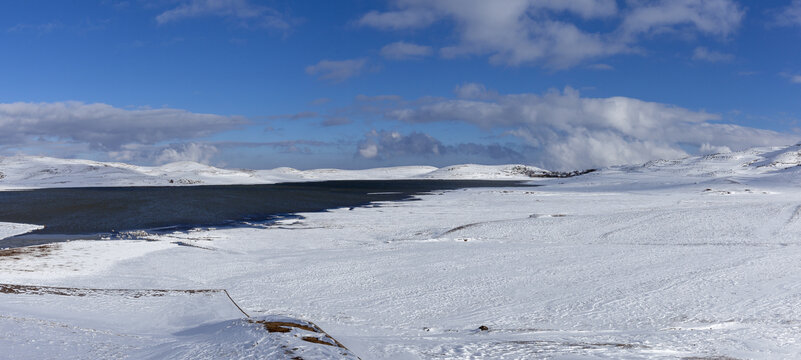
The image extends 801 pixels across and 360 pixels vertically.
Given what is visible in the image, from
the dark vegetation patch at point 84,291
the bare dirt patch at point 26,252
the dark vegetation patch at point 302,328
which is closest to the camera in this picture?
the dark vegetation patch at point 302,328

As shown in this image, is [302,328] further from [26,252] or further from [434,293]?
[26,252]

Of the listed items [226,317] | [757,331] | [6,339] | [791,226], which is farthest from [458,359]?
[791,226]

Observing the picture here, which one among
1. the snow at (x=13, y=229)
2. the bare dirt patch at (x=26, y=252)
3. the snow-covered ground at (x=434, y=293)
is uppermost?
the snow at (x=13, y=229)

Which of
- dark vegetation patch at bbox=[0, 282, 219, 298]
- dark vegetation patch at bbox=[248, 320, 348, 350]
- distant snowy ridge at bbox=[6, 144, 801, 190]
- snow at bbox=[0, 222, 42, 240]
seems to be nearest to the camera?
dark vegetation patch at bbox=[248, 320, 348, 350]

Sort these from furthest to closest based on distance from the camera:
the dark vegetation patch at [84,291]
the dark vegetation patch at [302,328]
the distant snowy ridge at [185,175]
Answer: the distant snowy ridge at [185,175], the dark vegetation patch at [84,291], the dark vegetation patch at [302,328]

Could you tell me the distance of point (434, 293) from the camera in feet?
A: 54.7

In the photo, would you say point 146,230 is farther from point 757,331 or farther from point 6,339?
point 757,331

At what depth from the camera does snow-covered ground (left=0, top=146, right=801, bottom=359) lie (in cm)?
1041

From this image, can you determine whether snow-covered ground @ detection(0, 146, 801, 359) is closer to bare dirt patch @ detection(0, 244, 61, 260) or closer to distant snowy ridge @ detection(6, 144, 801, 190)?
bare dirt patch @ detection(0, 244, 61, 260)

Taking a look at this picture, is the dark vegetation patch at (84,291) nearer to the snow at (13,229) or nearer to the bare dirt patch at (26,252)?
the bare dirt patch at (26,252)

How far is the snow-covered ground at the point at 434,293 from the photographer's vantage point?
10.4 metres

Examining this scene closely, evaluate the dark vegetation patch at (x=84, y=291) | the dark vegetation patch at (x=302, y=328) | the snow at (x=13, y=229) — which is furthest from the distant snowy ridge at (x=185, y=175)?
the dark vegetation patch at (x=302, y=328)

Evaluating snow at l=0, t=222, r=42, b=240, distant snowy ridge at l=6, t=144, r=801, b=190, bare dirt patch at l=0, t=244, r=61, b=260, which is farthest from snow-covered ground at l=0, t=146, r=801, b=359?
distant snowy ridge at l=6, t=144, r=801, b=190

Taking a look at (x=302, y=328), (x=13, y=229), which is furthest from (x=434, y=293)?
(x=13, y=229)
